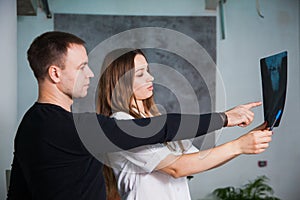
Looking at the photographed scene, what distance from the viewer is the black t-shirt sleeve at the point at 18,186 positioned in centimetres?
133

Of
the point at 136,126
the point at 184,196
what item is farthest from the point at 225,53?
the point at 136,126

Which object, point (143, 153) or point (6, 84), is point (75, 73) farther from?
point (6, 84)

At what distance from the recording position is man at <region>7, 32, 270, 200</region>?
1221 mm

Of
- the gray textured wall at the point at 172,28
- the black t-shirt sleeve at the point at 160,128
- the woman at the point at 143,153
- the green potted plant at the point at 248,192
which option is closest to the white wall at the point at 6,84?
the woman at the point at 143,153

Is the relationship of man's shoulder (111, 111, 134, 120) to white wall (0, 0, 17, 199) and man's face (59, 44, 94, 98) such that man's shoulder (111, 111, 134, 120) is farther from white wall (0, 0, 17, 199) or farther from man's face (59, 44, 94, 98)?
white wall (0, 0, 17, 199)

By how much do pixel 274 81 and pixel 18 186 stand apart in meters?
0.77

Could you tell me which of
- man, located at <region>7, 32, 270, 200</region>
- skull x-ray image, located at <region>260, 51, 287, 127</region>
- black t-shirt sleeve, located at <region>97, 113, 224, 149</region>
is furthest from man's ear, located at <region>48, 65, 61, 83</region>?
skull x-ray image, located at <region>260, 51, 287, 127</region>

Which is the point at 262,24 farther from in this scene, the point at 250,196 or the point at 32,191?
the point at 32,191

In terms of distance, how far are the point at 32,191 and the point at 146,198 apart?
408 millimetres

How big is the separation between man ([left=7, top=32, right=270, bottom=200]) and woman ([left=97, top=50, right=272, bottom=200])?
231 millimetres

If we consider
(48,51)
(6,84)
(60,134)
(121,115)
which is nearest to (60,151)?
(60,134)

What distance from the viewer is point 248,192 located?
4.64 meters

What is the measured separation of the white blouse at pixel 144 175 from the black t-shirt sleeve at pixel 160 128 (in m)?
0.22

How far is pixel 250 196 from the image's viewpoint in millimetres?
4617
